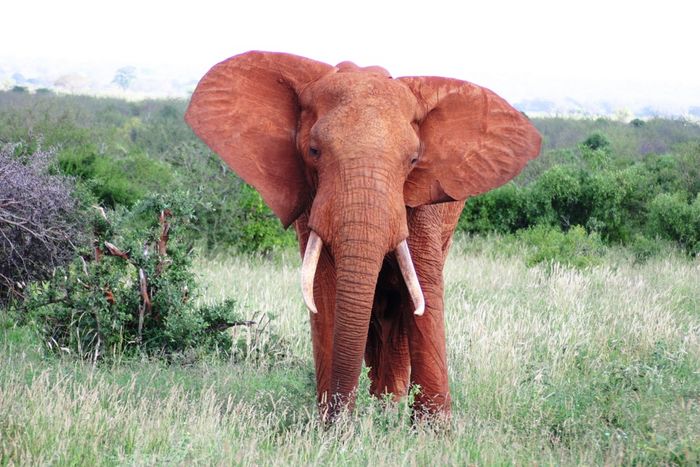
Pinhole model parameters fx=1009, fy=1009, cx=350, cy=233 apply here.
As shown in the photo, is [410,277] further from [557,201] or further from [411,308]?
[557,201]

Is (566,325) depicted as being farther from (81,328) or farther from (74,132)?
(74,132)

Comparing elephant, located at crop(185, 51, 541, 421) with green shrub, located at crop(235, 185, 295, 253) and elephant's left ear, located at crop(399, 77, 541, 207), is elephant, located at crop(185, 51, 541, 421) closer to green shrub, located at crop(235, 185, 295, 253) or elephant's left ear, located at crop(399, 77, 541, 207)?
elephant's left ear, located at crop(399, 77, 541, 207)

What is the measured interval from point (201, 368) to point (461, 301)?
359 centimetres

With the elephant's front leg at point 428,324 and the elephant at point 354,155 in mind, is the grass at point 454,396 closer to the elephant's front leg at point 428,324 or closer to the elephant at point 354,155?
the elephant's front leg at point 428,324

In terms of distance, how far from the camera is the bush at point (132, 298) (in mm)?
7605

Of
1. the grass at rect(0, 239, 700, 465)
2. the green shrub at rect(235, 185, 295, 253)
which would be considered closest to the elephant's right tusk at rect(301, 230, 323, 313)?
the grass at rect(0, 239, 700, 465)

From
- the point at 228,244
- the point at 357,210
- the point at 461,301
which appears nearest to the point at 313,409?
the point at 357,210

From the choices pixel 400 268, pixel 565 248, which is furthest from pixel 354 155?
pixel 565 248

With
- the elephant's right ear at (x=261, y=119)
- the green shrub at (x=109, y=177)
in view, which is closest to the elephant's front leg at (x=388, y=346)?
the elephant's right ear at (x=261, y=119)

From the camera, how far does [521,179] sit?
24844 mm

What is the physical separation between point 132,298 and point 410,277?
3.13m

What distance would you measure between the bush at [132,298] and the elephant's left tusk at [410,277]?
8.96ft

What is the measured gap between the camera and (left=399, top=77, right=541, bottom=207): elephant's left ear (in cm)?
569

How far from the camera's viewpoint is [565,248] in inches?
536
